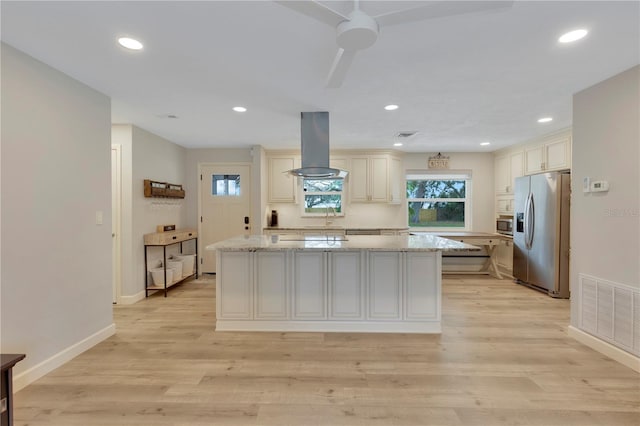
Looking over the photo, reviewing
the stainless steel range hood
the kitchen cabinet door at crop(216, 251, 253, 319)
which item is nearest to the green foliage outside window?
the stainless steel range hood

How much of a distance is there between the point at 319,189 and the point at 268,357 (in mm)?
3552

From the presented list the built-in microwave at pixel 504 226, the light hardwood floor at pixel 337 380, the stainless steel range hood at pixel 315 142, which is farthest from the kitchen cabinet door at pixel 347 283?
the built-in microwave at pixel 504 226

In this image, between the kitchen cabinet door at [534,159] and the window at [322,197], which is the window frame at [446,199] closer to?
the kitchen cabinet door at [534,159]

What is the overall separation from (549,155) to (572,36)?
119 inches

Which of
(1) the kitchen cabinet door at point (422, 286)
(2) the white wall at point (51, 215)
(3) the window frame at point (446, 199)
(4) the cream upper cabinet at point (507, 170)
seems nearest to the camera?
(2) the white wall at point (51, 215)

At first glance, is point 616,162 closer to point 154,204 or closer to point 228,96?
point 228,96

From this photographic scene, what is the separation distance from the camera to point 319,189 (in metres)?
5.62

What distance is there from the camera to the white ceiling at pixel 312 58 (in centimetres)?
167

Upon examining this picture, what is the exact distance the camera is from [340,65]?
170 centimetres

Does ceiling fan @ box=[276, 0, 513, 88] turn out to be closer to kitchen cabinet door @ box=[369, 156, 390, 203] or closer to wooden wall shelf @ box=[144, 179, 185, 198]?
wooden wall shelf @ box=[144, 179, 185, 198]

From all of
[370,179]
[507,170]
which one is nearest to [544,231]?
[507,170]

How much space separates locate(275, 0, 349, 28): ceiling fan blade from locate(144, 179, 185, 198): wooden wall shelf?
3.62 m

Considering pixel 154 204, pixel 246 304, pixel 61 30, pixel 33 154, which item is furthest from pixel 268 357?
pixel 154 204

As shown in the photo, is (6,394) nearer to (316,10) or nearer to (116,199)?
(316,10)
